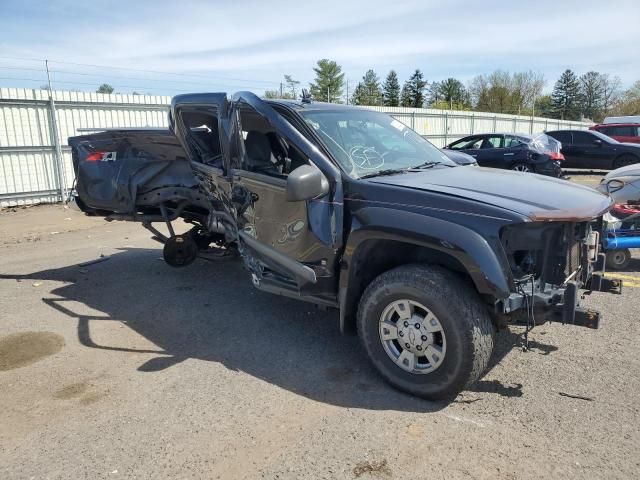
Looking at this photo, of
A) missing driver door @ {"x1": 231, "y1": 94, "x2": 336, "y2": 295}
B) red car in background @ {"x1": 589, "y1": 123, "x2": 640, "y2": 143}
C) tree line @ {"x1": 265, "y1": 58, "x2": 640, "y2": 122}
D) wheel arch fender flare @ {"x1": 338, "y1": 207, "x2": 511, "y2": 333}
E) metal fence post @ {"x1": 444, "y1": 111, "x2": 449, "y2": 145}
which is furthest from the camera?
tree line @ {"x1": 265, "y1": 58, "x2": 640, "y2": 122}

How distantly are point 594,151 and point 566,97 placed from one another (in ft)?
264

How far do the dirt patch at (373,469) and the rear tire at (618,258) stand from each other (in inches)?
187

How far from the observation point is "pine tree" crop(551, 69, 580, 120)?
3243 inches

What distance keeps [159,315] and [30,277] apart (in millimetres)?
2534

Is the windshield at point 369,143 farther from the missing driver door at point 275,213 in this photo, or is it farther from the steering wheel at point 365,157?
the missing driver door at point 275,213

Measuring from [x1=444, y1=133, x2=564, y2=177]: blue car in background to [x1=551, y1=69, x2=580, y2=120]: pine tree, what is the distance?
74418 millimetres

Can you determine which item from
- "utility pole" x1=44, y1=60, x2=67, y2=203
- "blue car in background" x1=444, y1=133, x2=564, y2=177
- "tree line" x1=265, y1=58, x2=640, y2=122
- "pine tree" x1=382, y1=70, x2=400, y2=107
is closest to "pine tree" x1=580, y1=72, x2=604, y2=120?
"tree line" x1=265, y1=58, x2=640, y2=122

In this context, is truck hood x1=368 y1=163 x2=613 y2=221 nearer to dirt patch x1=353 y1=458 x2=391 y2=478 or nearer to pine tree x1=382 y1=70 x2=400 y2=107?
dirt patch x1=353 y1=458 x2=391 y2=478

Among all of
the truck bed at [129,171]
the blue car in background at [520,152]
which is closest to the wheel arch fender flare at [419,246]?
the truck bed at [129,171]

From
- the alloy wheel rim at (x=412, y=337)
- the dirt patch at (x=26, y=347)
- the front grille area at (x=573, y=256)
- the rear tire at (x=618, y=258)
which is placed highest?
the front grille area at (x=573, y=256)

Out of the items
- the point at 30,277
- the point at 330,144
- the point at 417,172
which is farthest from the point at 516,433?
the point at 30,277

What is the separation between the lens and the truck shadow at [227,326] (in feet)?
12.0

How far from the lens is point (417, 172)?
3.96m

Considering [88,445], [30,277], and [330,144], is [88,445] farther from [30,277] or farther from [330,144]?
[30,277]
